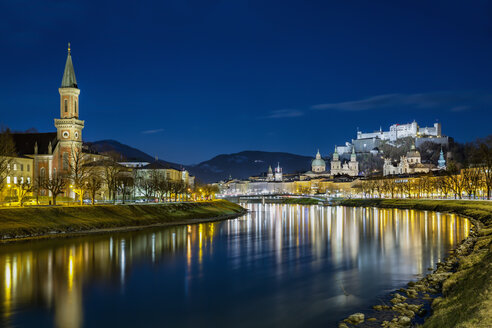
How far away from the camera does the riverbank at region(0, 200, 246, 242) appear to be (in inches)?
1586

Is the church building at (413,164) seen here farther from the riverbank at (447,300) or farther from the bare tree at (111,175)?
the riverbank at (447,300)

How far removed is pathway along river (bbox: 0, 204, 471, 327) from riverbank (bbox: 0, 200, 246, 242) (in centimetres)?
311

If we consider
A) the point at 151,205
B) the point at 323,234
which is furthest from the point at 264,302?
the point at 151,205

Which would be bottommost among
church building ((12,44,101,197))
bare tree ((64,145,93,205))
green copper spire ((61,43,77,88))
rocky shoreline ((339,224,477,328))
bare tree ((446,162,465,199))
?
rocky shoreline ((339,224,477,328))

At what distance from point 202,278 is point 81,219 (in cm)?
2521

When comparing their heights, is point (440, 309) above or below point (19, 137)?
below

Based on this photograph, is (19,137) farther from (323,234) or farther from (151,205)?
(323,234)

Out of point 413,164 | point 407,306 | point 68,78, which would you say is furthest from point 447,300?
point 413,164

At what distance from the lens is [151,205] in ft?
212

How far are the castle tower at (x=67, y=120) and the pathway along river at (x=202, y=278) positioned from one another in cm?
3557

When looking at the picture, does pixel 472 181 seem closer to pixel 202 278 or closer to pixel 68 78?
pixel 202 278

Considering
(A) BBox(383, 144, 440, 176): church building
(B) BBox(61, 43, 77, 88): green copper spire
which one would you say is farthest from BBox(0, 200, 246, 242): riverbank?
(A) BBox(383, 144, 440, 176): church building

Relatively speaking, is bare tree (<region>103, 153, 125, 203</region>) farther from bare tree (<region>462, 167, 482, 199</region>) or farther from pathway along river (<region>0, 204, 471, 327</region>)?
bare tree (<region>462, 167, 482, 199</region>)

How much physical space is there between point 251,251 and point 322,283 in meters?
14.4
